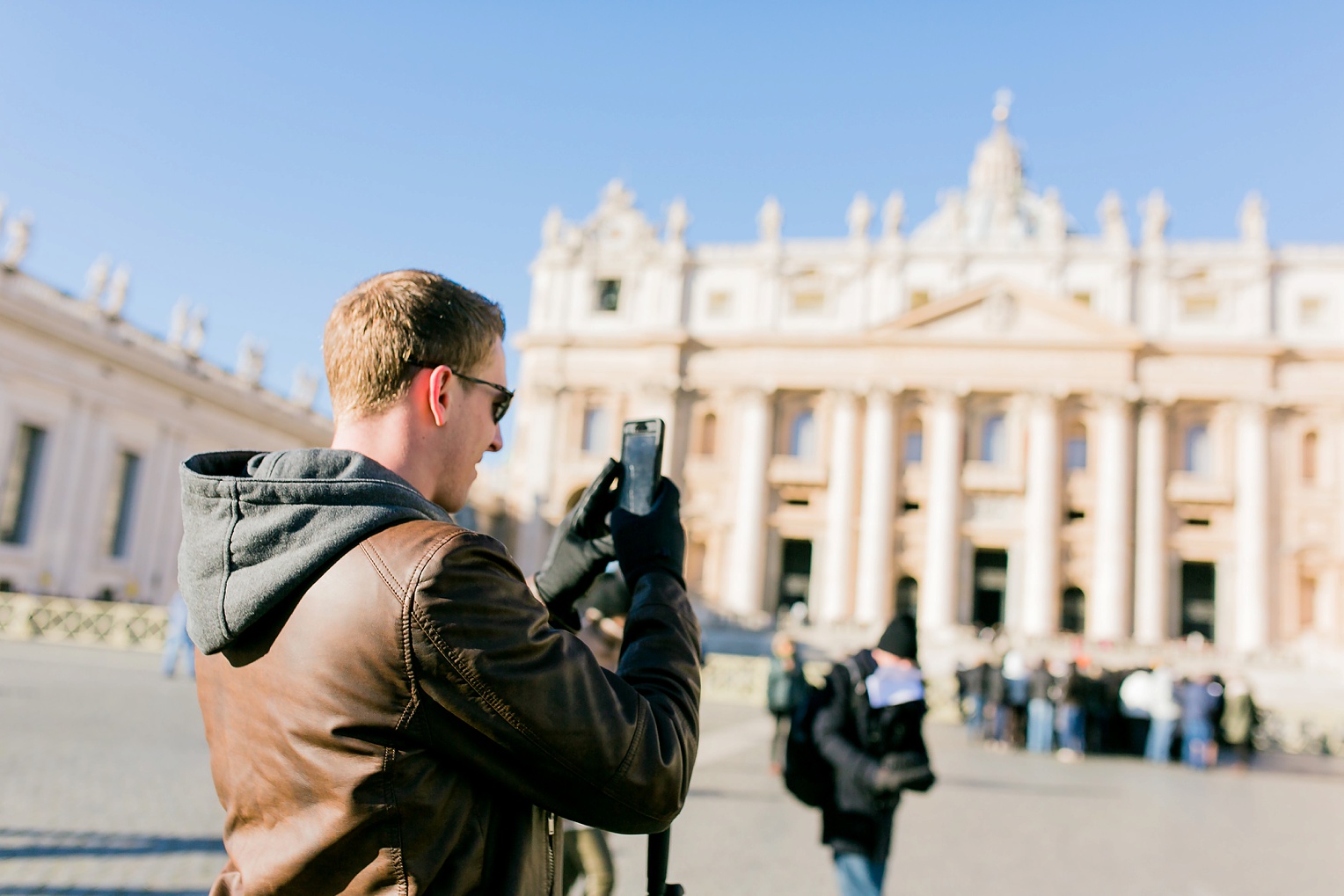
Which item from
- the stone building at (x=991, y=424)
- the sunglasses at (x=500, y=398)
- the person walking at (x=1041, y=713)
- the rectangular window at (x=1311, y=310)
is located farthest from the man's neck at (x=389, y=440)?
the rectangular window at (x=1311, y=310)

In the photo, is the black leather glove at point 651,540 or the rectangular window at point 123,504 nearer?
the black leather glove at point 651,540

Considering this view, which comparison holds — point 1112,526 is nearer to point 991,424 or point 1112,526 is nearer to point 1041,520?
point 1041,520

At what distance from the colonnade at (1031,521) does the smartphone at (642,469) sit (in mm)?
35219

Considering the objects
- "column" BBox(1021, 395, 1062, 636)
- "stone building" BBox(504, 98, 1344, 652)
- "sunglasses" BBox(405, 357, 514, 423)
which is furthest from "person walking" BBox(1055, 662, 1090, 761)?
"column" BBox(1021, 395, 1062, 636)

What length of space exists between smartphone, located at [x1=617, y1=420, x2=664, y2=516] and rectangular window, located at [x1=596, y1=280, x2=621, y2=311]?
41962 mm

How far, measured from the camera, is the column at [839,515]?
3781 cm

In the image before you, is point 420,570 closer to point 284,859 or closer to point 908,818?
point 284,859

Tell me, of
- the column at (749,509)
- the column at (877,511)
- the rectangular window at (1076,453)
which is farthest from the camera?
the rectangular window at (1076,453)

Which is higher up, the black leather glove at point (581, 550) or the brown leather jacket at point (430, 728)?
the black leather glove at point (581, 550)

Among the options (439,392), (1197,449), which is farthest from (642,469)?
(1197,449)

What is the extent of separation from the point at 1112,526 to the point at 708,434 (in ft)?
49.3

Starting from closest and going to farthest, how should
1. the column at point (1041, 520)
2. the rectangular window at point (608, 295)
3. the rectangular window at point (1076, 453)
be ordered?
the column at point (1041, 520) < the rectangular window at point (1076, 453) < the rectangular window at point (608, 295)

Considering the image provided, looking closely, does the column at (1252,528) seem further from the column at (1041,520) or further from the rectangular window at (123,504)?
the rectangular window at (123,504)

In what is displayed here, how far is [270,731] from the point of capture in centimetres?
151
